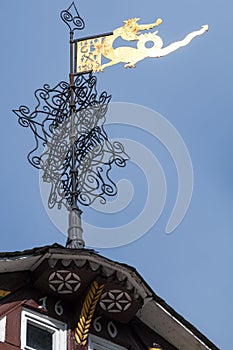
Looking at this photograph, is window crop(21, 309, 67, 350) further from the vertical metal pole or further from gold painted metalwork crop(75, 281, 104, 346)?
the vertical metal pole

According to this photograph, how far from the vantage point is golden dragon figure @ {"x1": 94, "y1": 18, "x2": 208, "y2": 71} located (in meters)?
18.2

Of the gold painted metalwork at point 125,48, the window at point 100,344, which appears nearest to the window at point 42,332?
the window at point 100,344

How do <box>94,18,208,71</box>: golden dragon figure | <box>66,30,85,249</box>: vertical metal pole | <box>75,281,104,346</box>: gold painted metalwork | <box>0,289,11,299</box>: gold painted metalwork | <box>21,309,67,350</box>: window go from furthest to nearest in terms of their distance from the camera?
<box>94,18,208,71</box>: golden dragon figure → <box>66,30,85,249</box>: vertical metal pole → <box>75,281,104,346</box>: gold painted metalwork → <box>0,289,11,299</box>: gold painted metalwork → <box>21,309,67,350</box>: window

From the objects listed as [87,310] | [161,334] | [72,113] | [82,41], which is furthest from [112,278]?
[82,41]

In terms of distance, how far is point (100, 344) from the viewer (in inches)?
629

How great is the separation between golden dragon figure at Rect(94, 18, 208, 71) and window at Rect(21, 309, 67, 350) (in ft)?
15.0

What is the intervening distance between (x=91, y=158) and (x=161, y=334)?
2868 millimetres

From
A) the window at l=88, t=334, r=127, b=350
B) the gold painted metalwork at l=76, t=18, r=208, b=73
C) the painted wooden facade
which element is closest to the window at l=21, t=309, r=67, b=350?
the painted wooden facade

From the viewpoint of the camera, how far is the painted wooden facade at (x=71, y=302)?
15.2m

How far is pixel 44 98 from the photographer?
703 inches

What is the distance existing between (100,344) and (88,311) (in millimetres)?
518

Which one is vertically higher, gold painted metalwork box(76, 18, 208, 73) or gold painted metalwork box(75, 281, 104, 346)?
gold painted metalwork box(76, 18, 208, 73)

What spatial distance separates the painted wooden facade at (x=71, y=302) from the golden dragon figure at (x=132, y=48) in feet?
12.5

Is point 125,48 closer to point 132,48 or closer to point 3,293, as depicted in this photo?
point 132,48
